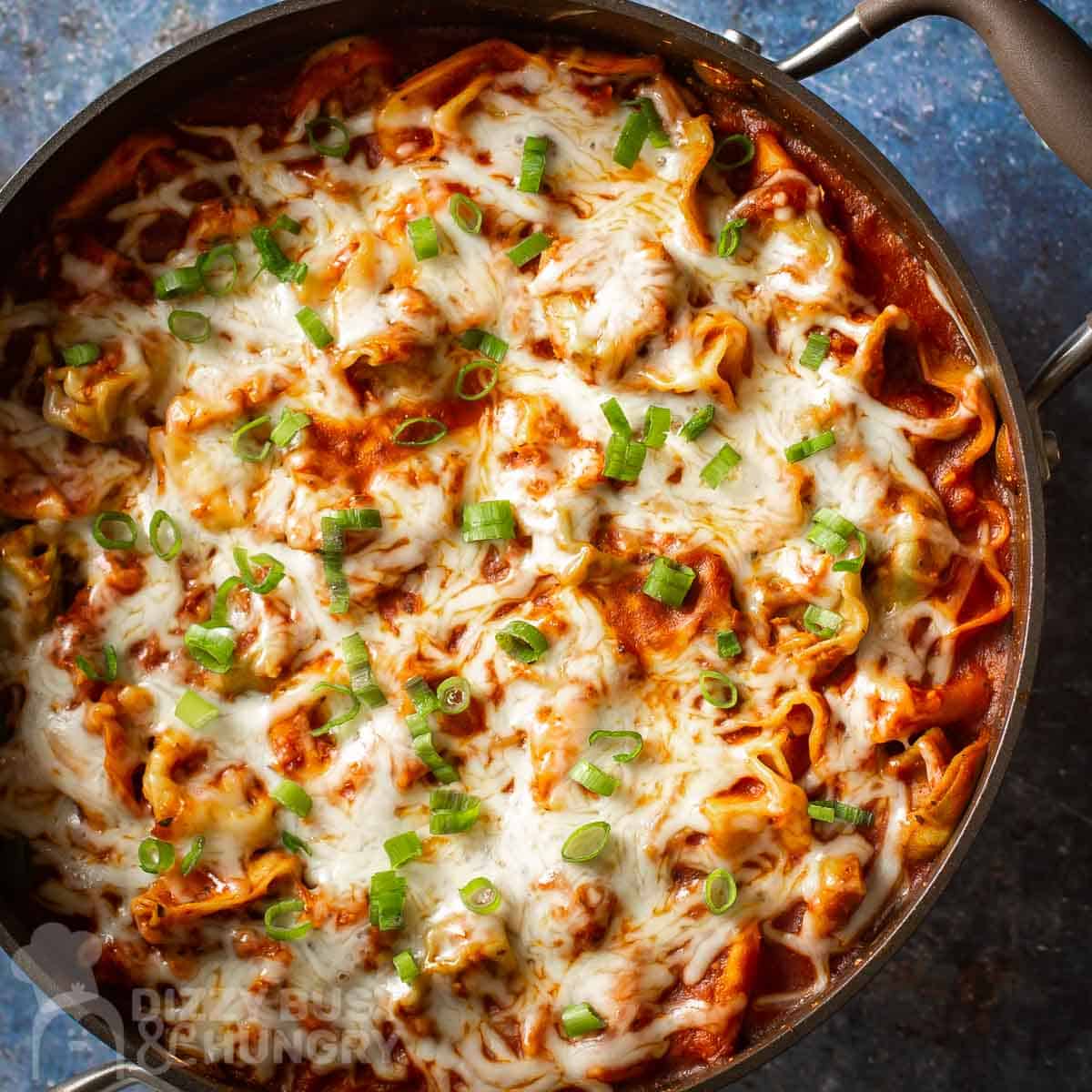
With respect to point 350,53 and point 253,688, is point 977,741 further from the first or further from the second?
point 350,53

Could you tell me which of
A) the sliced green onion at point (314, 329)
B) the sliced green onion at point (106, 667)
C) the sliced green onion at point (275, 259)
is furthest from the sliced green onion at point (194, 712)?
the sliced green onion at point (275, 259)

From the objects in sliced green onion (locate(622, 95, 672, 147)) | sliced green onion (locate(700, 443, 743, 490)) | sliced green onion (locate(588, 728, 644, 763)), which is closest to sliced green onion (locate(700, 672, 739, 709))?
sliced green onion (locate(588, 728, 644, 763))

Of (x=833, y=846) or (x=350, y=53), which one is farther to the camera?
(x=350, y=53)

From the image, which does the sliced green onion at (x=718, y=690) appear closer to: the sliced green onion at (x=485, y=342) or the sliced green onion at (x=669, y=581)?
the sliced green onion at (x=669, y=581)

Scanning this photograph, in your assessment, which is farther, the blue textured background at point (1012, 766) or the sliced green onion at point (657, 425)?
the blue textured background at point (1012, 766)

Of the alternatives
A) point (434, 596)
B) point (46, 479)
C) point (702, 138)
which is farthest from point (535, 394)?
point (46, 479)

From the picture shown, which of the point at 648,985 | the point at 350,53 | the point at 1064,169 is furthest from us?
the point at 1064,169

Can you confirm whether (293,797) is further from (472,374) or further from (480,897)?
(472,374)
